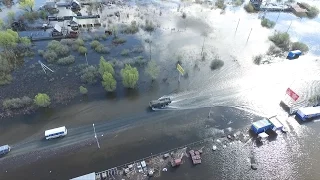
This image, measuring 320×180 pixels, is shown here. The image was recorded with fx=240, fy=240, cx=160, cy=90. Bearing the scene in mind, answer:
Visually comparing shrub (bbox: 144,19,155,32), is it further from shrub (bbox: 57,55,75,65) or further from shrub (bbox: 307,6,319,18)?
shrub (bbox: 307,6,319,18)

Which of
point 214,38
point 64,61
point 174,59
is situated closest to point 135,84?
point 174,59

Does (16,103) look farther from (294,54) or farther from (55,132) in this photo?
(294,54)

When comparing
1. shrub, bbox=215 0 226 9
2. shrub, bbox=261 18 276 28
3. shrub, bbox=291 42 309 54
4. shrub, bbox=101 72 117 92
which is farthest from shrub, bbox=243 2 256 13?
shrub, bbox=101 72 117 92

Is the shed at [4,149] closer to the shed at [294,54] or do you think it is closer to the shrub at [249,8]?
the shed at [294,54]

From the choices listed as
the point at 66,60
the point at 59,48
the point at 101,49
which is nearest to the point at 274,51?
the point at 101,49

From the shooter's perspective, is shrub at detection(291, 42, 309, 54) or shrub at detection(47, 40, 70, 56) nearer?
Result: shrub at detection(47, 40, 70, 56)

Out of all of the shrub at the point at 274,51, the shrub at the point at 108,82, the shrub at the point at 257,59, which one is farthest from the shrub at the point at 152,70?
the shrub at the point at 274,51
